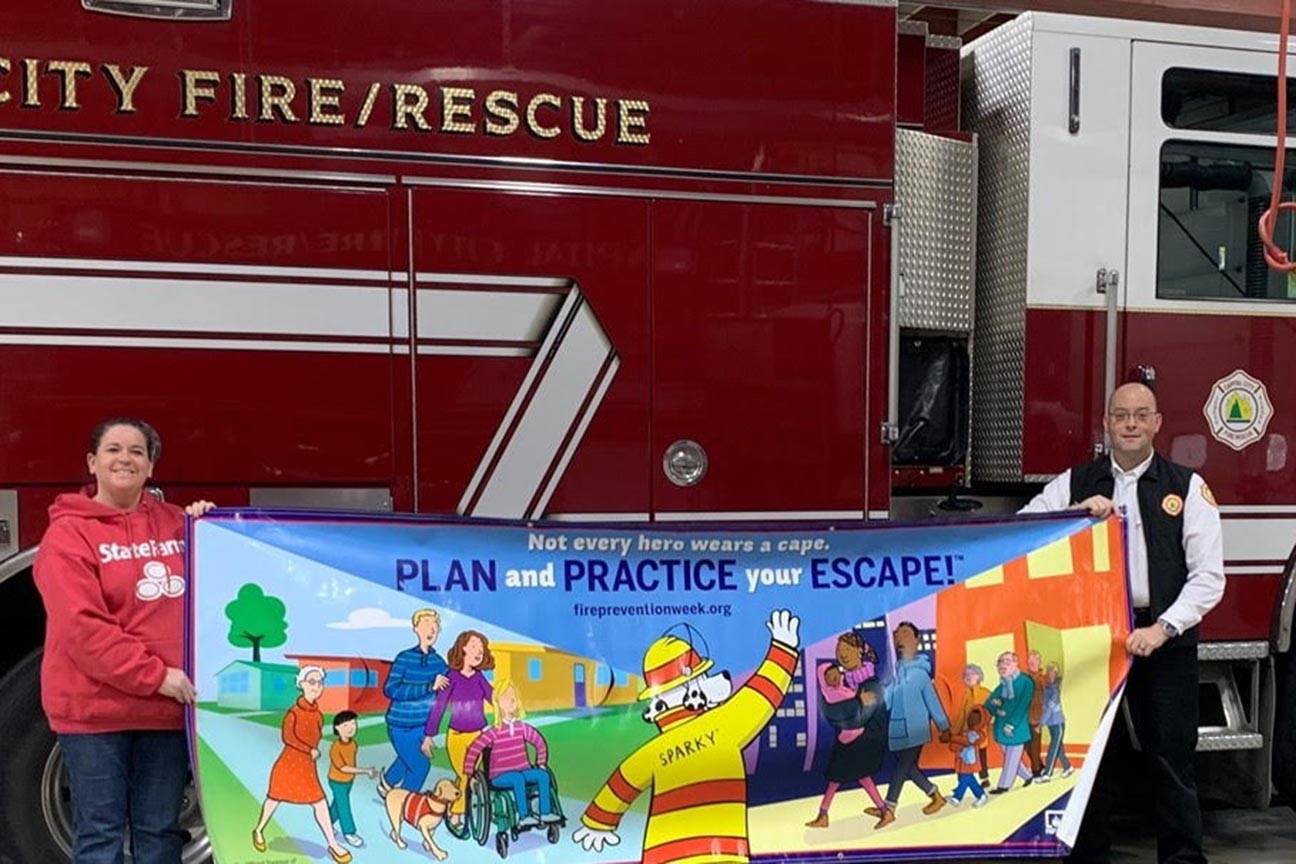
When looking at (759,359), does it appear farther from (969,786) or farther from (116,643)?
(116,643)

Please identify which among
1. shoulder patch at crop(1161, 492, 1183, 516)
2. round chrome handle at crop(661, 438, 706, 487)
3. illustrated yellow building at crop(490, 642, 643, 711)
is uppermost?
round chrome handle at crop(661, 438, 706, 487)

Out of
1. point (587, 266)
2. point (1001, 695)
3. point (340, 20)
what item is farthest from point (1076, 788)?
point (340, 20)

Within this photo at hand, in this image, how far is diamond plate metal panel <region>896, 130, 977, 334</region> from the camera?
4.75 metres

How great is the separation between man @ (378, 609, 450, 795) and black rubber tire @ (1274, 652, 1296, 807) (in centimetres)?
346

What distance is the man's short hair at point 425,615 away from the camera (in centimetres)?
377

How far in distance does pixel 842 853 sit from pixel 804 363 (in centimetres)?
167

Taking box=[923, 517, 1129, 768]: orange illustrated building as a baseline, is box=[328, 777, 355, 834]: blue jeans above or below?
below

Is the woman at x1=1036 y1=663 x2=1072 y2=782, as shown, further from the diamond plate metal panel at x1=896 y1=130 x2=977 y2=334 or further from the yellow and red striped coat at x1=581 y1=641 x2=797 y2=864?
the diamond plate metal panel at x1=896 y1=130 x2=977 y2=334

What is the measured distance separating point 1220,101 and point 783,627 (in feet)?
9.47

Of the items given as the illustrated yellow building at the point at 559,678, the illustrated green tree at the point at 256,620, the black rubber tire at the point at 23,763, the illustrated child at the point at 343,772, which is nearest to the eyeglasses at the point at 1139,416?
the illustrated yellow building at the point at 559,678

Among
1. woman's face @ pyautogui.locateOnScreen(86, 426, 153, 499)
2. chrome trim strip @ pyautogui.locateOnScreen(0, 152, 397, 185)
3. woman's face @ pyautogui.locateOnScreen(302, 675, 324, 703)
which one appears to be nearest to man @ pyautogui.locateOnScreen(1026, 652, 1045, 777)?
woman's face @ pyautogui.locateOnScreen(302, 675, 324, 703)

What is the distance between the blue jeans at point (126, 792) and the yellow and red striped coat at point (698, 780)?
1.24 m

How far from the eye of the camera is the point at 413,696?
376 centimetres

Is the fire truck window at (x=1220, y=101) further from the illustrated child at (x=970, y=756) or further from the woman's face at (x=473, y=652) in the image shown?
the woman's face at (x=473, y=652)
